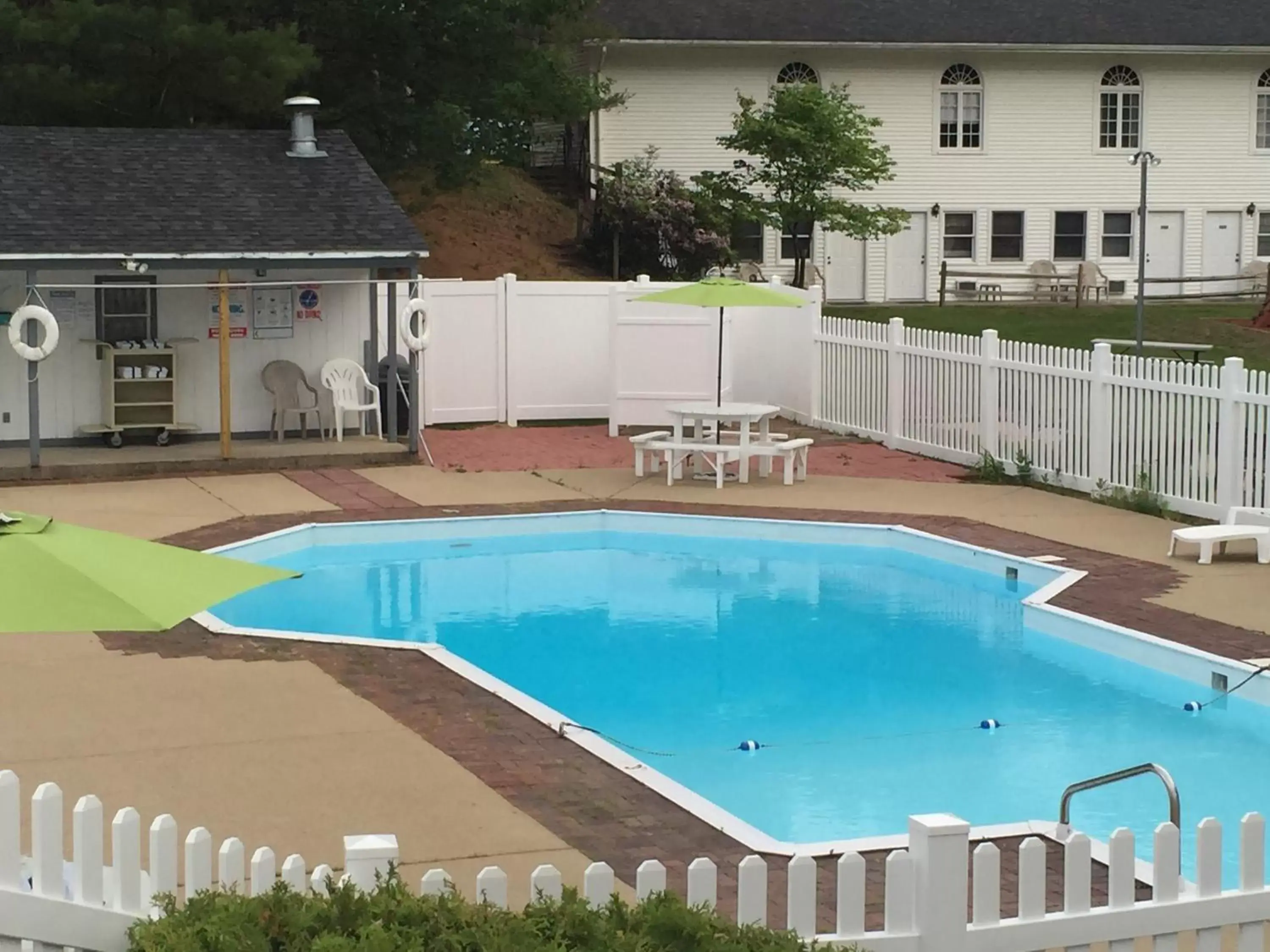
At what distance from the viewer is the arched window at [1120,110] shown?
42562 mm

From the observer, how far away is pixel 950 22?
135ft

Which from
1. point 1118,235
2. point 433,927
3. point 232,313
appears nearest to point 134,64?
point 232,313

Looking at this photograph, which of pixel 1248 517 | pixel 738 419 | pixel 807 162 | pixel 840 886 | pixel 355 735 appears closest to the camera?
pixel 840 886

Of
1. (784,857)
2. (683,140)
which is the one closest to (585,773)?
(784,857)

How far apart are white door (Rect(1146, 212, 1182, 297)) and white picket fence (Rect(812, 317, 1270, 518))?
72.3ft

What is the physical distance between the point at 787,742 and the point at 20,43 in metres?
20.7

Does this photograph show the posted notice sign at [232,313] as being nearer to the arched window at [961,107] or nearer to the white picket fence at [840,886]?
the white picket fence at [840,886]

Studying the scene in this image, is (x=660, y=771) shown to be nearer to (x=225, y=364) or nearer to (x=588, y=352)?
(x=225, y=364)

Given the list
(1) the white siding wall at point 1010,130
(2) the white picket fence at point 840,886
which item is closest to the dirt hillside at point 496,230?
(1) the white siding wall at point 1010,130

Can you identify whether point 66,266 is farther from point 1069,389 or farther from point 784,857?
point 784,857

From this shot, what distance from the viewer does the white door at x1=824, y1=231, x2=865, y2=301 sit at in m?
41.0

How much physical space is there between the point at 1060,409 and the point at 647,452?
4394 mm

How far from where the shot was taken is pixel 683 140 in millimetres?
39812

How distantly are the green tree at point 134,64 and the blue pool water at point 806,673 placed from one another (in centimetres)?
1237
